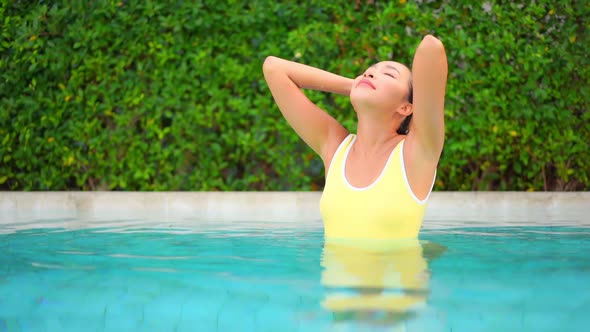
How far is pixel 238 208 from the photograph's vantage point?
633cm

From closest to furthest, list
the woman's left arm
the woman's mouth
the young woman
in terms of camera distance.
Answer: the woman's left arm < the young woman < the woman's mouth

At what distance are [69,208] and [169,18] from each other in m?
2.00

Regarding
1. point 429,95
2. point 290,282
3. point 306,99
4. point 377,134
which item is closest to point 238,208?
point 306,99

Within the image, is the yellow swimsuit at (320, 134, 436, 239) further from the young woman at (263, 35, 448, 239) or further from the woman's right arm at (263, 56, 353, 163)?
the woman's right arm at (263, 56, 353, 163)

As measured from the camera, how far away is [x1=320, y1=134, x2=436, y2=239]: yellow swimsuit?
3617 millimetres

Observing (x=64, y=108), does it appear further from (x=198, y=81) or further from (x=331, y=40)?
(x=331, y=40)

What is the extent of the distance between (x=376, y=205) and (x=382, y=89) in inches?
20.6

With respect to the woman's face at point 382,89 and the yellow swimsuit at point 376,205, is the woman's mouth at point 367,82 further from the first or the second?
the yellow swimsuit at point 376,205

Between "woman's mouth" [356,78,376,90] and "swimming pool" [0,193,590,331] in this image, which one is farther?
"woman's mouth" [356,78,376,90]

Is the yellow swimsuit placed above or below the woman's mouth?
below

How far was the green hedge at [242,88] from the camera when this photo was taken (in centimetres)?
710

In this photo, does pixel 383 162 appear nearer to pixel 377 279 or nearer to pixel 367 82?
pixel 367 82

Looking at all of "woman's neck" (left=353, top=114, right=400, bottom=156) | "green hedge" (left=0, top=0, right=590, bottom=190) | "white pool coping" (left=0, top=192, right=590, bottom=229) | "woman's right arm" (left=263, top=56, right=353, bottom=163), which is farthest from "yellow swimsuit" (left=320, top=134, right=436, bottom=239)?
"green hedge" (left=0, top=0, right=590, bottom=190)

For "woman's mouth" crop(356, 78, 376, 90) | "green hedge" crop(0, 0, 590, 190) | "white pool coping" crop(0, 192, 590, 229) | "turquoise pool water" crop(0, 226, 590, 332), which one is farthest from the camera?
"green hedge" crop(0, 0, 590, 190)
